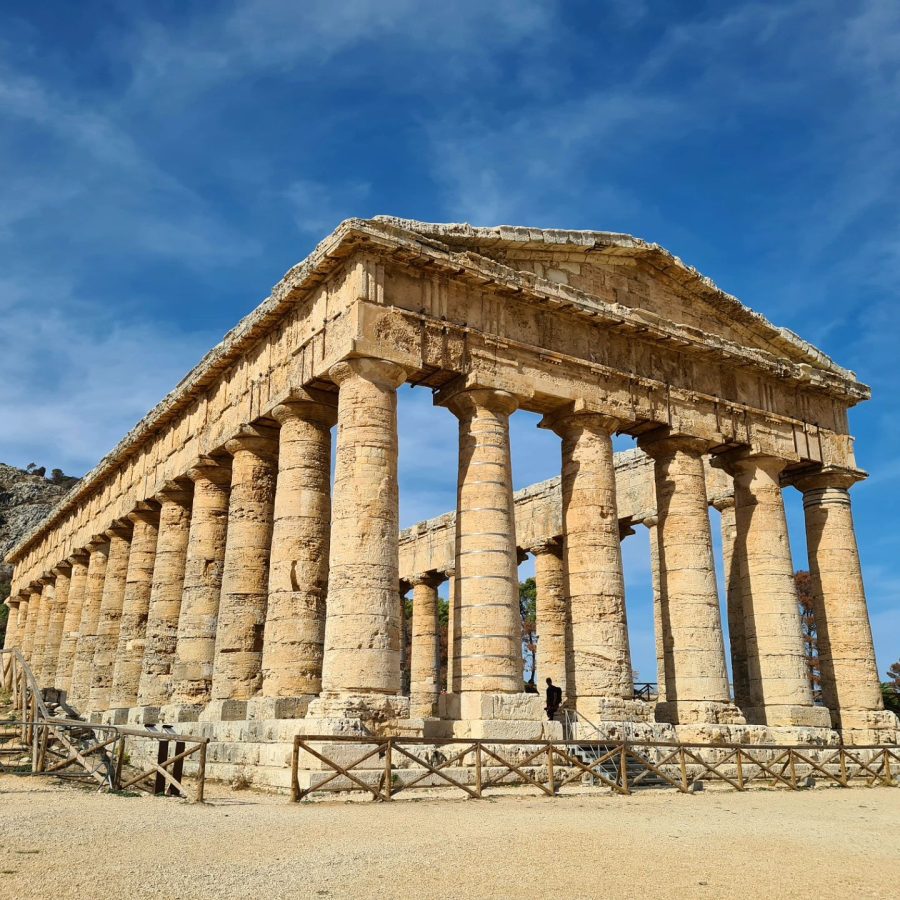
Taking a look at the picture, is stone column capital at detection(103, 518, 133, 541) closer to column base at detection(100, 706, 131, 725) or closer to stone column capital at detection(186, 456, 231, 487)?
column base at detection(100, 706, 131, 725)

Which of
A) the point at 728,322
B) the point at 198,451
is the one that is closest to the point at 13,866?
the point at 198,451

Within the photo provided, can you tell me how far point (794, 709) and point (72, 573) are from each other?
1051 inches

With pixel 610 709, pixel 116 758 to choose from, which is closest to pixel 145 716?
pixel 116 758

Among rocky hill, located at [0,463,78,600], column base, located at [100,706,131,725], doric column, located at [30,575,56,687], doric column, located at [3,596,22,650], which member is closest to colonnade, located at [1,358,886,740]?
column base, located at [100,706,131,725]

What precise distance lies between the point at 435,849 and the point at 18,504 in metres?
66.7

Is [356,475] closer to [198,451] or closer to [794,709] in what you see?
[198,451]

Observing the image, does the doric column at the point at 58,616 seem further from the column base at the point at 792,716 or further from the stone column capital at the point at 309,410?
the column base at the point at 792,716

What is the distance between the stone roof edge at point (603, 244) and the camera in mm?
17531

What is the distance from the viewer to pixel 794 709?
1975 cm

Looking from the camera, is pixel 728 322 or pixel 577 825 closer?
pixel 577 825

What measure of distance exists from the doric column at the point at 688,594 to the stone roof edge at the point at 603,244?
163 inches

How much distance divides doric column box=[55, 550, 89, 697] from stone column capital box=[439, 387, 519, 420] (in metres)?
20.7

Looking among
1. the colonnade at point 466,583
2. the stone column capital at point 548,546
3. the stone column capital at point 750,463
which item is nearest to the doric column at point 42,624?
the colonnade at point 466,583

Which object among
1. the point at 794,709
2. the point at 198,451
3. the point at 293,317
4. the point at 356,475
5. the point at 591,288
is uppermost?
the point at 591,288
